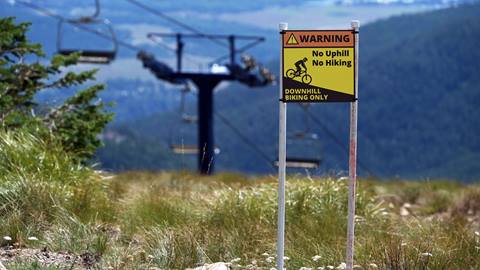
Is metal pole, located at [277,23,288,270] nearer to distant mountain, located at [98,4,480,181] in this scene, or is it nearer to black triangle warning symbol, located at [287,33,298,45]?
black triangle warning symbol, located at [287,33,298,45]

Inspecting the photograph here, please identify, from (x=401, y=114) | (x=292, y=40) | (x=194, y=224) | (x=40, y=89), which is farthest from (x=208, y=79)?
(x=401, y=114)

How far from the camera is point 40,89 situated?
13133 millimetres

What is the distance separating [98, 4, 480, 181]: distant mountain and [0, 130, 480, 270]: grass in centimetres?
12220

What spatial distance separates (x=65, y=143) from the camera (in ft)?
40.0

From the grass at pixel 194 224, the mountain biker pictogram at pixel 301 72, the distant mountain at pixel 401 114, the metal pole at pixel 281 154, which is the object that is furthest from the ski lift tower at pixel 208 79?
the distant mountain at pixel 401 114

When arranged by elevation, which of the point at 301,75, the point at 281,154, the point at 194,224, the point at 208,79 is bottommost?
the point at 208,79

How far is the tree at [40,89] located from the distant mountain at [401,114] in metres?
119

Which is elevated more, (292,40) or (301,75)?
(292,40)

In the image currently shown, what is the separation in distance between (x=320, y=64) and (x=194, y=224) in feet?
7.96

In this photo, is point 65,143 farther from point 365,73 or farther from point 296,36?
point 365,73

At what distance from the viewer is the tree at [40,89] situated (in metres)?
12.2

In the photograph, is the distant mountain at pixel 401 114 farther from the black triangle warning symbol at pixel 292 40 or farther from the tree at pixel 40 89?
the black triangle warning symbol at pixel 292 40

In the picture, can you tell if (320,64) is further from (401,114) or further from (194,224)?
(401,114)

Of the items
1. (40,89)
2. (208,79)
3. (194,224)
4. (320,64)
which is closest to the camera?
(320,64)
